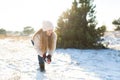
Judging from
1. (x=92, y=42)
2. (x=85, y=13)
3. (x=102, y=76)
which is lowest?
(x=102, y=76)

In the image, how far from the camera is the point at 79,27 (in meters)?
15.2

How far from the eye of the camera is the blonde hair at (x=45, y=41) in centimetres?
656

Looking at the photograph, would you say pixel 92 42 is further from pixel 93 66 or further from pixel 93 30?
pixel 93 66

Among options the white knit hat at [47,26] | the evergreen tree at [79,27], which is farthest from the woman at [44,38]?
the evergreen tree at [79,27]

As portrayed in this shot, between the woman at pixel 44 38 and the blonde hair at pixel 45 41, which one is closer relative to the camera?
the woman at pixel 44 38

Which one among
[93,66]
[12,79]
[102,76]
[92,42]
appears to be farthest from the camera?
[92,42]

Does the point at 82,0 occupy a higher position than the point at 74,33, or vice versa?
the point at 82,0

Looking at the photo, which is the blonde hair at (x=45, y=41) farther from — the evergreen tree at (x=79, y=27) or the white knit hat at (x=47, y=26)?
the evergreen tree at (x=79, y=27)

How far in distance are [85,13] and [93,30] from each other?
1.27 meters

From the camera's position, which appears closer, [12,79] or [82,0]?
[12,79]

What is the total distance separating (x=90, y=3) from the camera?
51.1 ft

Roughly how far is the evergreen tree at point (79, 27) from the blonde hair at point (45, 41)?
7896mm

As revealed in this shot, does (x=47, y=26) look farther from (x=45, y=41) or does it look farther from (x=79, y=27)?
(x=79, y=27)

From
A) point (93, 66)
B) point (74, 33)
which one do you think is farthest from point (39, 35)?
point (74, 33)
